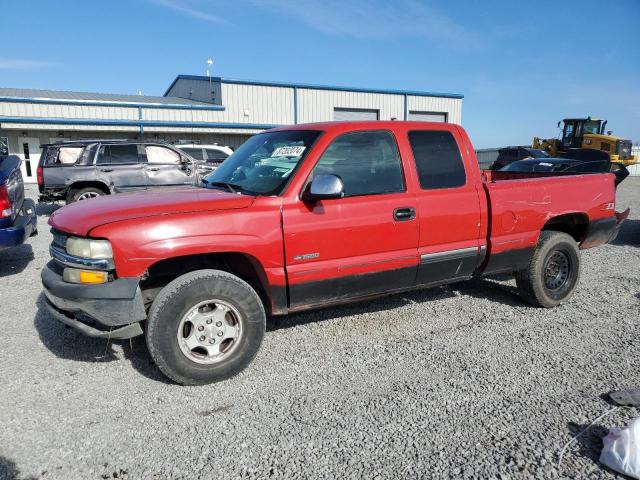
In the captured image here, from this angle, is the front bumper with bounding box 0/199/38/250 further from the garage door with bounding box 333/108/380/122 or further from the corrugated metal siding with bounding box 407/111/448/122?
the corrugated metal siding with bounding box 407/111/448/122

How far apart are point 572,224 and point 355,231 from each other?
295cm

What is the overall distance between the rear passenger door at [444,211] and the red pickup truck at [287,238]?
0.04 ft

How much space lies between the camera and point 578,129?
28.2 m

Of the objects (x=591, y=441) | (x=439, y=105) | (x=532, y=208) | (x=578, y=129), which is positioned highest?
(x=439, y=105)

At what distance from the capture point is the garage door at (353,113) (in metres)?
30.7

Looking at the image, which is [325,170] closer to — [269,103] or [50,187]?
[50,187]

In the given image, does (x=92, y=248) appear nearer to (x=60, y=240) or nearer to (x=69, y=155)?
(x=60, y=240)

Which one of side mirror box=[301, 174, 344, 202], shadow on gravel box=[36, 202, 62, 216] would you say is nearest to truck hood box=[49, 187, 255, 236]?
side mirror box=[301, 174, 344, 202]

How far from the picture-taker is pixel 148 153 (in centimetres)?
1123

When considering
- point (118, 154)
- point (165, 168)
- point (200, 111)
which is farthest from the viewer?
point (200, 111)

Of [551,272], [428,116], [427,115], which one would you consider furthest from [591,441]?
[427,115]

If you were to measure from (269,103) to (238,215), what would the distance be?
26.5 m

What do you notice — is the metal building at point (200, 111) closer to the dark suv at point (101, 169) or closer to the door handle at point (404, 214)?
the dark suv at point (101, 169)

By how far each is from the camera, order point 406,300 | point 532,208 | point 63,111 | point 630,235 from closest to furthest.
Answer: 1. point 532,208
2. point 406,300
3. point 630,235
4. point 63,111
